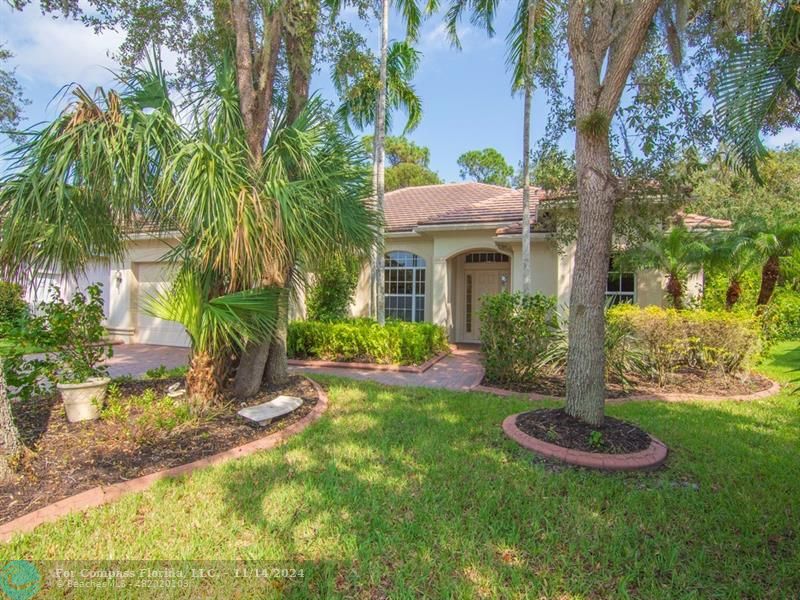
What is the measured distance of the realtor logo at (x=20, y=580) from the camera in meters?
2.83

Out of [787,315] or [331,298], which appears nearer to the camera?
[331,298]

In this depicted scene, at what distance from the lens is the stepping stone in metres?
5.78

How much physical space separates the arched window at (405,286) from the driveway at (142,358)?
7142mm

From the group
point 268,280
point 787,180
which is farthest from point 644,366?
point 787,180

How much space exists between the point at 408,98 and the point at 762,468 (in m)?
13.7

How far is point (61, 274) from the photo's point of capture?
18.4 feet

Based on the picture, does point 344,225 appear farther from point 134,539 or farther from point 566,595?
point 566,595

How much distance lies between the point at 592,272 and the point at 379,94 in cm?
902

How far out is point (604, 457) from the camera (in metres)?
4.76

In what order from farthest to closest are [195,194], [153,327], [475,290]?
[475,290] < [153,327] < [195,194]

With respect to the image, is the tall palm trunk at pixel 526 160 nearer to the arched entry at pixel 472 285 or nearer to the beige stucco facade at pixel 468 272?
the beige stucco facade at pixel 468 272

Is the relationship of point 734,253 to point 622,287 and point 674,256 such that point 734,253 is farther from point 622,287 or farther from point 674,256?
point 622,287

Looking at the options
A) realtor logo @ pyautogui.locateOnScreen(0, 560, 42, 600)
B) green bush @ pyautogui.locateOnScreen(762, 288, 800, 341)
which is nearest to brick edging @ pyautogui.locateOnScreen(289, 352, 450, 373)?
realtor logo @ pyautogui.locateOnScreen(0, 560, 42, 600)

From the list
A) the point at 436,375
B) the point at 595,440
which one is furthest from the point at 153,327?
the point at 595,440
